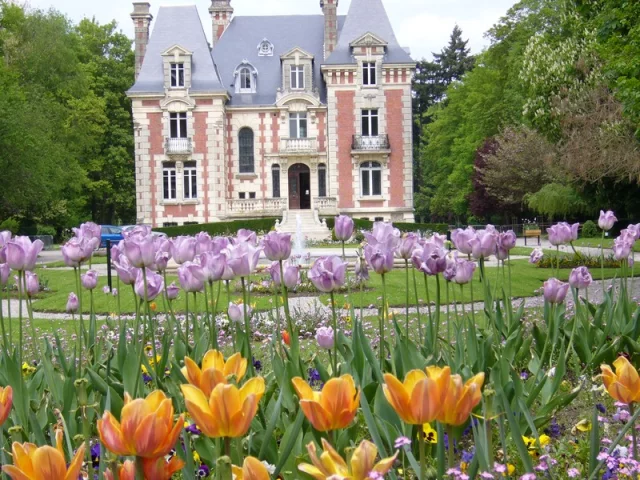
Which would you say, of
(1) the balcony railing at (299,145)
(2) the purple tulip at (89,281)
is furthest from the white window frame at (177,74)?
(2) the purple tulip at (89,281)

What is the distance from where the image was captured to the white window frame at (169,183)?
109 ft

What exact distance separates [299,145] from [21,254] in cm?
3097

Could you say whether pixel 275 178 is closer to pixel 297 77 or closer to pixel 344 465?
pixel 297 77

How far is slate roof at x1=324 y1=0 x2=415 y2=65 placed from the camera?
3344 centimetres

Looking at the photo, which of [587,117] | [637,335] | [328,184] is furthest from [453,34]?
[637,335]

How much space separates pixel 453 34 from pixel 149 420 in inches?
2213

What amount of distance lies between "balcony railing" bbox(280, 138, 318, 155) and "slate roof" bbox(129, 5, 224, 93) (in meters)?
3.62

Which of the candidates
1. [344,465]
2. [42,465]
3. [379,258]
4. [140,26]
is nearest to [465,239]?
[379,258]

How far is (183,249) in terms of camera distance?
3566 millimetres

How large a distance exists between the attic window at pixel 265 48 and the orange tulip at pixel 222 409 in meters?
35.3

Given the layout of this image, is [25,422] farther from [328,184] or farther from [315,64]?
[315,64]

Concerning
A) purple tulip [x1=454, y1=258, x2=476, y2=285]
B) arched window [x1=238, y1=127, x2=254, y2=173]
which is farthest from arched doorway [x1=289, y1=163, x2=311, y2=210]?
purple tulip [x1=454, y1=258, x2=476, y2=285]

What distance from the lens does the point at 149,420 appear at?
1.34 m

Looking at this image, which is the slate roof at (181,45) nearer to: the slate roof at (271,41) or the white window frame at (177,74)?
the white window frame at (177,74)
